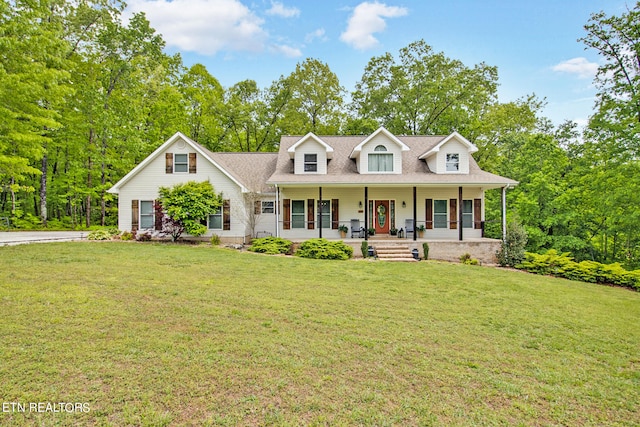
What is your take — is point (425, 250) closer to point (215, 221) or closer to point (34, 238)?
point (215, 221)

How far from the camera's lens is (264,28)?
17328 mm

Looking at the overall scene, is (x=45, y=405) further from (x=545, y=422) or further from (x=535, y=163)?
(x=535, y=163)

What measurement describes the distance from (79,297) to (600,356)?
9.44 metres

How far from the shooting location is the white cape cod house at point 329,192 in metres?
16.9

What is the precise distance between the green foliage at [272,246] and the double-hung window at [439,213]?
27.4 ft

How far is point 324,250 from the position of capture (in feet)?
46.4

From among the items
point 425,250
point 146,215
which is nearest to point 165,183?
point 146,215

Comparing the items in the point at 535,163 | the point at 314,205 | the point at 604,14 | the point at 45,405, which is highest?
the point at 604,14

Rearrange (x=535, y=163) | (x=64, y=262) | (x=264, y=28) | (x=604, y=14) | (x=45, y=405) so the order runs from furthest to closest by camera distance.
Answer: (x=535, y=163)
(x=264, y=28)
(x=604, y=14)
(x=64, y=262)
(x=45, y=405)

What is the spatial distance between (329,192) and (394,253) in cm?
526

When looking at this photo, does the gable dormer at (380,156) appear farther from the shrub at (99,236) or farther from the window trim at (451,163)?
the shrub at (99,236)

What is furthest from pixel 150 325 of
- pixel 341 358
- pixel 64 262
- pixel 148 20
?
pixel 148 20

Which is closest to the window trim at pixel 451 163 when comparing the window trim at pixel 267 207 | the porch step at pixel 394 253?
the porch step at pixel 394 253

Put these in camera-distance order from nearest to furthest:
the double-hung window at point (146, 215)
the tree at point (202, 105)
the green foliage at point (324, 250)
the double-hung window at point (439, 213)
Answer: the green foliage at point (324, 250)
the double-hung window at point (146, 215)
the double-hung window at point (439, 213)
the tree at point (202, 105)
